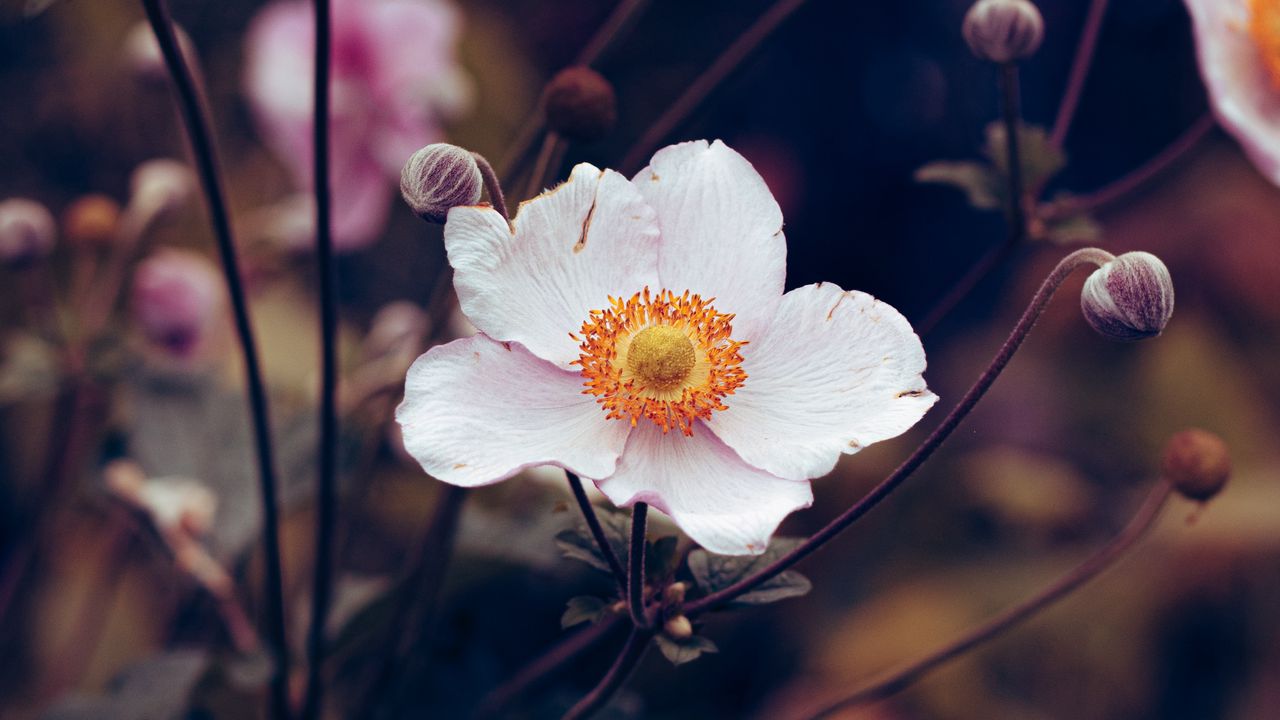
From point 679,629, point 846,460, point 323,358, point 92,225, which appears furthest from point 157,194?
point 846,460

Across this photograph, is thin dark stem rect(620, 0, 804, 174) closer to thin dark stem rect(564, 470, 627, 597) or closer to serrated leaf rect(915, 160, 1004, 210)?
serrated leaf rect(915, 160, 1004, 210)

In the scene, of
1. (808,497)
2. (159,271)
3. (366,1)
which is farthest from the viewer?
(366,1)

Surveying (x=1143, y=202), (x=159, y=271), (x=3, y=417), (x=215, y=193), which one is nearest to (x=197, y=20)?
(x=3, y=417)

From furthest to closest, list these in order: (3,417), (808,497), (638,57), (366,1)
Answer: (638,57) → (3,417) → (366,1) → (808,497)

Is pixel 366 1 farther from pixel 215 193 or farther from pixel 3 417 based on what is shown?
pixel 3 417

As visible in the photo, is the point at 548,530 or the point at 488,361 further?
the point at 548,530

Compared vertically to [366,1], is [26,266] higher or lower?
lower

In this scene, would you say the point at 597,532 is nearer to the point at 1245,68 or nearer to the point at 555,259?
the point at 555,259
